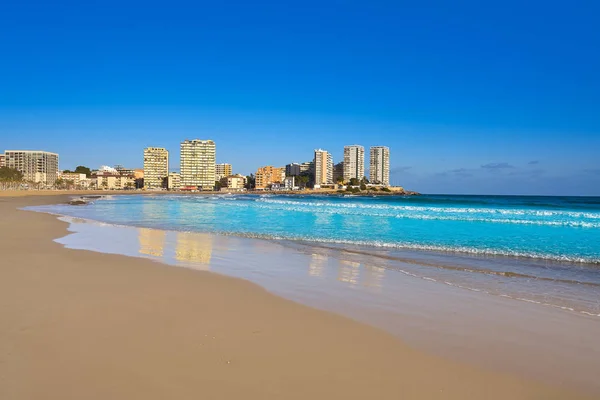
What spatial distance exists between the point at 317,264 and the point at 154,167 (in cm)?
19792

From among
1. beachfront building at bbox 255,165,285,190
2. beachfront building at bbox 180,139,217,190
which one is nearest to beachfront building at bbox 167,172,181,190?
beachfront building at bbox 180,139,217,190

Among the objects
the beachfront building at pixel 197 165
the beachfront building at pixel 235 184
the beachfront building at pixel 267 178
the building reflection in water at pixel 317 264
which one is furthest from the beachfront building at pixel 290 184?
the building reflection in water at pixel 317 264

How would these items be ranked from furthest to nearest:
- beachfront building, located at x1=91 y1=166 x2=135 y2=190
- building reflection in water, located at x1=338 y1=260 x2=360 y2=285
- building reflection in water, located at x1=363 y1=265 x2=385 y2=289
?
1. beachfront building, located at x1=91 y1=166 x2=135 y2=190
2. building reflection in water, located at x1=338 y1=260 x2=360 y2=285
3. building reflection in water, located at x1=363 y1=265 x2=385 y2=289

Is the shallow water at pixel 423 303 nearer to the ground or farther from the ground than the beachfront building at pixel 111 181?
nearer to the ground

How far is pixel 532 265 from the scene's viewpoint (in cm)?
982

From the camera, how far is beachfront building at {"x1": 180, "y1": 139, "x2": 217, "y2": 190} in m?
182

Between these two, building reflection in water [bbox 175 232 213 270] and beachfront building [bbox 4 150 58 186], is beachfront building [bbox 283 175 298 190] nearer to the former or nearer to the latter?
beachfront building [bbox 4 150 58 186]

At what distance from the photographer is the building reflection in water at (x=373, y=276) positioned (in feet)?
23.0

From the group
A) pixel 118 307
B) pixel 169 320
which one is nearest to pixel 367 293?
pixel 169 320

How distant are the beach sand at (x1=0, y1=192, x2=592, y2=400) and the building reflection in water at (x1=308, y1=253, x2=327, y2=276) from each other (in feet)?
7.74

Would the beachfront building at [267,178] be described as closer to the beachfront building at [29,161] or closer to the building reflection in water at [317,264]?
the beachfront building at [29,161]

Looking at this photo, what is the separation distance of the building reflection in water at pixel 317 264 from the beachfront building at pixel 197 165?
581ft

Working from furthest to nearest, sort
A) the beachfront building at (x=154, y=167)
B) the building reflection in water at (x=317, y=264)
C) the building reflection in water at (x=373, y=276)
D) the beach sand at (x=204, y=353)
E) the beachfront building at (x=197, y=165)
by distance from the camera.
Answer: the beachfront building at (x=154, y=167) < the beachfront building at (x=197, y=165) < the building reflection in water at (x=317, y=264) < the building reflection in water at (x=373, y=276) < the beach sand at (x=204, y=353)

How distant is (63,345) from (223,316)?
1672 millimetres
